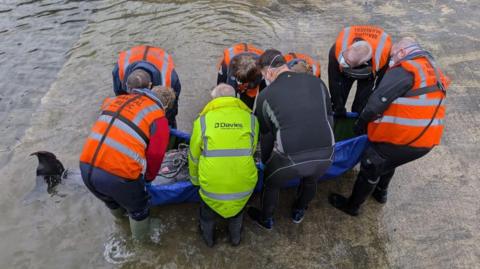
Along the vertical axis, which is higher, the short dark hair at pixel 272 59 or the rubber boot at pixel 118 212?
the short dark hair at pixel 272 59

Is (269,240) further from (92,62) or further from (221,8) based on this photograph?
(221,8)

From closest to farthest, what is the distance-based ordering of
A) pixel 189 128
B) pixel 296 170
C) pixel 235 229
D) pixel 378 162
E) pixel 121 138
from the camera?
pixel 121 138
pixel 296 170
pixel 378 162
pixel 235 229
pixel 189 128

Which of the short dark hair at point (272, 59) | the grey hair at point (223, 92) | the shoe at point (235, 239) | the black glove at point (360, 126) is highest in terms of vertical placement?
the short dark hair at point (272, 59)

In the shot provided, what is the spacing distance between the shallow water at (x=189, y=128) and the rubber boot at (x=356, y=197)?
0.11m

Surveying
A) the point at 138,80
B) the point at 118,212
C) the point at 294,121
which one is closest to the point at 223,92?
the point at 294,121

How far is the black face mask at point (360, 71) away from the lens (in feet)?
12.7

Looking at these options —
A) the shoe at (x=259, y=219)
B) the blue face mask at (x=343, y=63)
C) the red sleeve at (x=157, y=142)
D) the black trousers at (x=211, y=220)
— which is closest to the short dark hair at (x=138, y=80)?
the red sleeve at (x=157, y=142)

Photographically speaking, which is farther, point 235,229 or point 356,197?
point 356,197

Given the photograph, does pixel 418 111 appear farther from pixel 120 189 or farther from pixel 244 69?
pixel 120 189

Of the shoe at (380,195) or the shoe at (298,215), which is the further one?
the shoe at (380,195)

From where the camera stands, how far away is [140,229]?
135 inches

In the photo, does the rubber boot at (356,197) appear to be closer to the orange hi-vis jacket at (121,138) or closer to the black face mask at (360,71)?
the black face mask at (360,71)

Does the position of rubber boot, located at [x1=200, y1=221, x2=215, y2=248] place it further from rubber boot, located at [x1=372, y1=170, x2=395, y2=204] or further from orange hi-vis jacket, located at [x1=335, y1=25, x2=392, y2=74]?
orange hi-vis jacket, located at [x1=335, y1=25, x2=392, y2=74]

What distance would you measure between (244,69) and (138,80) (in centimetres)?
104
